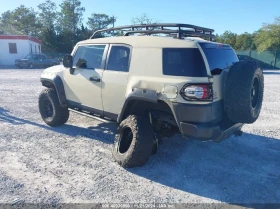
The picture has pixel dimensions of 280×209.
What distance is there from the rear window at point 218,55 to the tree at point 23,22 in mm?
60167

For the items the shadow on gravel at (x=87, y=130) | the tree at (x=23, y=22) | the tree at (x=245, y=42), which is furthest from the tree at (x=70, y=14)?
the shadow on gravel at (x=87, y=130)

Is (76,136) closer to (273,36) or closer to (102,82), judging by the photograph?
(102,82)

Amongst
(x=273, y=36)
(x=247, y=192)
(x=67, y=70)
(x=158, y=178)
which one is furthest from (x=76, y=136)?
(x=273, y=36)

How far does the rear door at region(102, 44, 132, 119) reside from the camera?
12.5 feet

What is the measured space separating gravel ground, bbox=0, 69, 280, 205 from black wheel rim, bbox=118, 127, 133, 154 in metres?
0.27

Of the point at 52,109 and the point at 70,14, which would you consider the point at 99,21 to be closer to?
the point at 70,14

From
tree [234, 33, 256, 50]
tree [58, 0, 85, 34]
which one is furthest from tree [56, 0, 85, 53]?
tree [234, 33, 256, 50]

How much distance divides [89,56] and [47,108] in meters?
1.86

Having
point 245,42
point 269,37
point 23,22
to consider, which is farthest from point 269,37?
point 23,22

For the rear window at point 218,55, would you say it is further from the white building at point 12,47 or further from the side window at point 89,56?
the white building at point 12,47

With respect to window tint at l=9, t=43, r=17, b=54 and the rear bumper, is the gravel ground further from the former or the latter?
window tint at l=9, t=43, r=17, b=54

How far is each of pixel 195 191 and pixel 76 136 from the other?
2794 mm

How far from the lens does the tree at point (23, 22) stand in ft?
187

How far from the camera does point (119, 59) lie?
3.96 m
